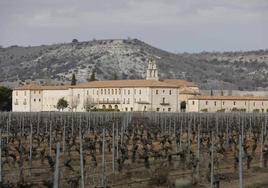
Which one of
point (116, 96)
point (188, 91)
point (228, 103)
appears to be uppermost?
point (188, 91)

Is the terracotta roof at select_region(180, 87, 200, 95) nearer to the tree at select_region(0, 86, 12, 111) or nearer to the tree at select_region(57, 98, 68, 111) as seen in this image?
the tree at select_region(57, 98, 68, 111)

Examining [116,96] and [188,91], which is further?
[188,91]

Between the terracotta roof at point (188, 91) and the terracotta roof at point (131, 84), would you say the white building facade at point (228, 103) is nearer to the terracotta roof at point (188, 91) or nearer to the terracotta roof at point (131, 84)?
the terracotta roof at point (131, 84)

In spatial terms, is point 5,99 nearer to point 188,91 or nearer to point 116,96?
point 116,96

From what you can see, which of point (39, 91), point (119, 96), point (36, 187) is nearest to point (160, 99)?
point (119, 96)

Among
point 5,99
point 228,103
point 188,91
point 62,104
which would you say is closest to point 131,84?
point 62,104

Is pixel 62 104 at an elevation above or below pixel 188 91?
below

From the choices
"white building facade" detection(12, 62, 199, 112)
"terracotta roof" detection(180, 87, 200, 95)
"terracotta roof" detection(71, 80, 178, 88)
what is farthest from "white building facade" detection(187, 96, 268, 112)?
"terracotta roof" detection(180, 87, 200, 95)

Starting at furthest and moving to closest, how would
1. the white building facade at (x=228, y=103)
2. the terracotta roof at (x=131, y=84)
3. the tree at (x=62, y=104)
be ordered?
the tree at (x=62, y=104) < the white building facade at (x=228, y=103) < the terracotta roof at (x=131, y=84)

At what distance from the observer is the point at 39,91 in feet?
420

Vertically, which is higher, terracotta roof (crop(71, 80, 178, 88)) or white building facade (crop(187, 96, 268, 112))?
terracotta roof (crop(71, 80, 178, 88))

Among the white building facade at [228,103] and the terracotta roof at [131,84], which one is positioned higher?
the terracotta roof at [131,84]

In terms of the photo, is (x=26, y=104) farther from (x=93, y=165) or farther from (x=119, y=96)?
(x=93, y=165)

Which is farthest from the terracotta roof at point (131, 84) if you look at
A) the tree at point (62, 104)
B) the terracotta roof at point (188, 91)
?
the terracotta roof at point (188, 91)
